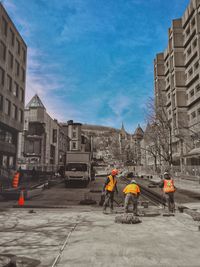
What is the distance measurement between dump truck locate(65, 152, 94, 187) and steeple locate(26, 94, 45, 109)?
3767cm

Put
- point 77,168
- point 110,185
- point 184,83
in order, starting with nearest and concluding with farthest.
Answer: point 110,185
point 77,168
point 184,83

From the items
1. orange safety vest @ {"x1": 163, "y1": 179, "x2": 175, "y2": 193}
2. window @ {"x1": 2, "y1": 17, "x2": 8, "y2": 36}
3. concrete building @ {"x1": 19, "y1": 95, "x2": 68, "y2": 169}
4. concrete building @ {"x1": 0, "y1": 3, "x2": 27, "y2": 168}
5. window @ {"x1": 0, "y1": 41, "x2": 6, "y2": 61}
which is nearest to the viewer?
orange safety vest @ {"x1": 163, "y1": 179, "x2": 175, "y2": 193}

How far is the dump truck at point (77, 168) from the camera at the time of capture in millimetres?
25906

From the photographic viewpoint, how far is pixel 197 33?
45.5m

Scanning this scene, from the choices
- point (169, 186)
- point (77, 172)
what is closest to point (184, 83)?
point (77, 172)

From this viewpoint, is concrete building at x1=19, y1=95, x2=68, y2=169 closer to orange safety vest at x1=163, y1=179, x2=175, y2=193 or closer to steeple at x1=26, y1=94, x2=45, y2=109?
steeple at x1=26, y1=94, x2=45, y2=109

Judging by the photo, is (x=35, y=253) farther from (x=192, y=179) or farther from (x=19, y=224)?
(x=192, y=179)

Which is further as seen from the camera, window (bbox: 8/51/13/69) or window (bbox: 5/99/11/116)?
window (bbox: 8/51/13/69)

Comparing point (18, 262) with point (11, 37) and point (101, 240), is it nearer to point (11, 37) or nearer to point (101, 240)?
point (101, 240)

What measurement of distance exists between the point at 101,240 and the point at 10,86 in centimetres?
3883

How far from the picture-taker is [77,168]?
26.3 metres

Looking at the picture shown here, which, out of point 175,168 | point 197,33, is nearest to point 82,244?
A: point 175,168

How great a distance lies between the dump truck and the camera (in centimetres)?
2591

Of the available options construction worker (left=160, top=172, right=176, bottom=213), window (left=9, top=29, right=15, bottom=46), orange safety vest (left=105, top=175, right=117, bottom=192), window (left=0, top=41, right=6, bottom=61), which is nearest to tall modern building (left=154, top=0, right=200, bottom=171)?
window (left=9, top=29, right=15, bottom=46)
